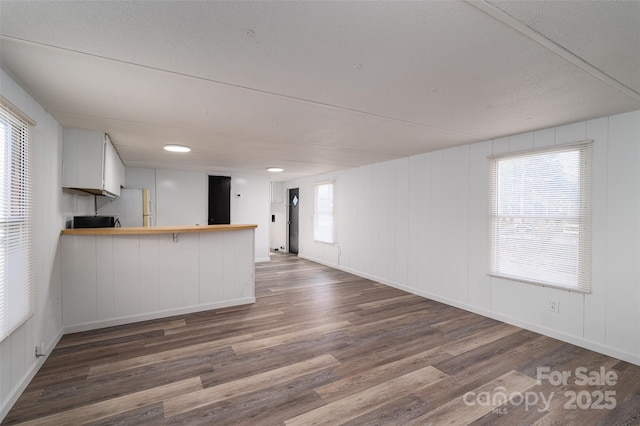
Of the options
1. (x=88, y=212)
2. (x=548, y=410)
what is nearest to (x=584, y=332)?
(x=548, y=410)

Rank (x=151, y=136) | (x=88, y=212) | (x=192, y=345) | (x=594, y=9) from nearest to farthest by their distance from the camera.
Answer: (x=594, y=9)
(x=192, y=345)
(x=151, y=136)
(x=88, y=212)

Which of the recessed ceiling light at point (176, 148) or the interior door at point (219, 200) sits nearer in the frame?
the recessed ceiling light at point (176, 148)

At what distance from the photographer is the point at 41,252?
263 centimetres

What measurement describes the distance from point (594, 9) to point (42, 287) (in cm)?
429

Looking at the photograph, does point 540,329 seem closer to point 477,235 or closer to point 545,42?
point 477,235

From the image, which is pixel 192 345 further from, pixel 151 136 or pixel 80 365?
pixel 151 136

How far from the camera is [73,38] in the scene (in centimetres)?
158

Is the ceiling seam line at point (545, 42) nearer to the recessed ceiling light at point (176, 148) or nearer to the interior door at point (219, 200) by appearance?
the recessed ceiling light at point (176, 148)

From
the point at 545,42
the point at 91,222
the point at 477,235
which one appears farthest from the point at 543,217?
the point at 91,222

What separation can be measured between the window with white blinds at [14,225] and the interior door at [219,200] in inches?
193

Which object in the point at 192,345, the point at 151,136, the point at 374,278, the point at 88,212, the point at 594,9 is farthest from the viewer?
the point at 374,278

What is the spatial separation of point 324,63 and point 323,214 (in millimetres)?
5923

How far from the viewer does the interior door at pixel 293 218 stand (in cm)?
903

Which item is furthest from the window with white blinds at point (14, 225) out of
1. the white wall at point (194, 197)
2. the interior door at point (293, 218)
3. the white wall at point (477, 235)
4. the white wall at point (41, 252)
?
the interior door at point (293, 218)
